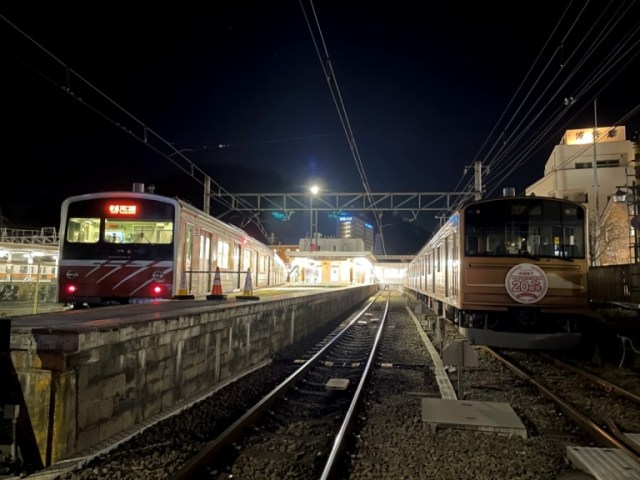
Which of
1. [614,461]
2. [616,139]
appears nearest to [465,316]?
[614,461]

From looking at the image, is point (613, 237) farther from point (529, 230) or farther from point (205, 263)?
point (205, 263)

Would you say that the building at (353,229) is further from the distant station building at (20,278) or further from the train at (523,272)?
the train at (523,272)

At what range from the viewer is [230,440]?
15.0ft

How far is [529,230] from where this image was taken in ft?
31.6

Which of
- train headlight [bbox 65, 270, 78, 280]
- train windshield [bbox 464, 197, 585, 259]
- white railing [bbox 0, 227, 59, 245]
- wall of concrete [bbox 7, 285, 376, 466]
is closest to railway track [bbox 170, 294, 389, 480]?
wall of concrete [bbox 7, 285, 376, 466]

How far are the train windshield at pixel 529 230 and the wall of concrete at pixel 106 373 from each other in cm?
533

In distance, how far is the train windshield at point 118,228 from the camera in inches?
422

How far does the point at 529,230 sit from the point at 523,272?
2.91 feet

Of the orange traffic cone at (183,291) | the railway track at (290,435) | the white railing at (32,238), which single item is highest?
the white railing at (32,238)

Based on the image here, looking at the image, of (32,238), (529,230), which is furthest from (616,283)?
(32,238)

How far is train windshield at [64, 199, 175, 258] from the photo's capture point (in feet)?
35.1

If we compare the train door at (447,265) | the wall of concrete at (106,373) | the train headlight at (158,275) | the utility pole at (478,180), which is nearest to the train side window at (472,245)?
the train door at (447,265)

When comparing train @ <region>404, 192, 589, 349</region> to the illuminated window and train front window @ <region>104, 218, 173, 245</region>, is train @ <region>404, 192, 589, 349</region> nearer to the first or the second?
train front window @ <region>104, 218, 173, 245</region>

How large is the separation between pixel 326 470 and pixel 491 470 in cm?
141
